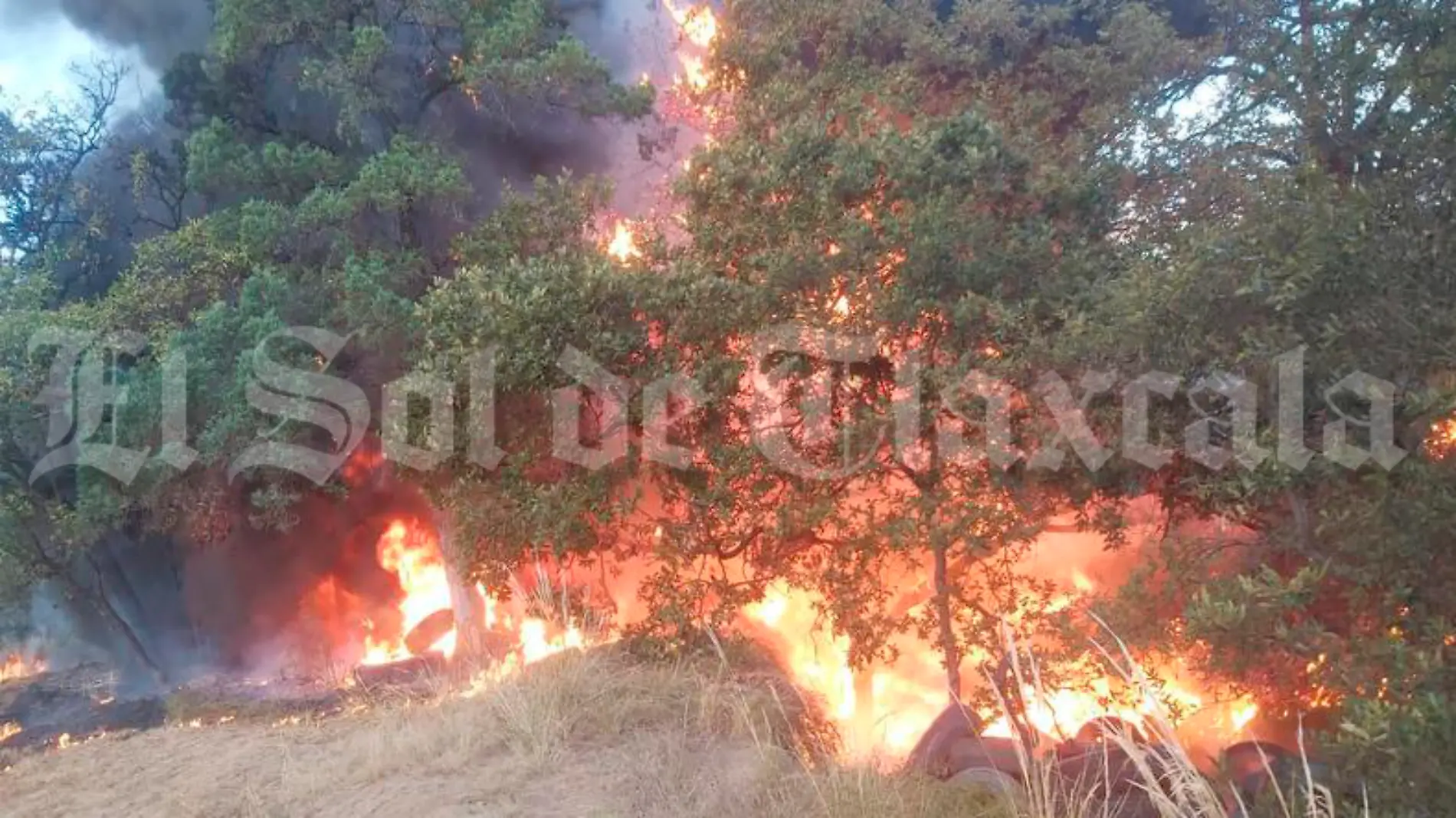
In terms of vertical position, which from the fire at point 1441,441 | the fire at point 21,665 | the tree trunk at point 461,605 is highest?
the fire at point 1441,441

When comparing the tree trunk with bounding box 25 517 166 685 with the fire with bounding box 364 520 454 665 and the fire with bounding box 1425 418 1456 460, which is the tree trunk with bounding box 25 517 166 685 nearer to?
the fire with bounding box 364 520 454 665

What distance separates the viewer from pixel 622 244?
41.8 ft

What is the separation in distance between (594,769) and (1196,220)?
5647mm

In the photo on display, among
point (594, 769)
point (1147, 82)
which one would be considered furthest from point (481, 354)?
point (1147, 82)

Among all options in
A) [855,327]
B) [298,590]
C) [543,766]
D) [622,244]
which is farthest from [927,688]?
[298,590]

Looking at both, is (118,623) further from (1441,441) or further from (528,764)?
(1441,441)

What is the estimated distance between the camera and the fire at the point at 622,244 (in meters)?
8.58

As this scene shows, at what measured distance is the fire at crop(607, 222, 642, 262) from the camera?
858 centimetres

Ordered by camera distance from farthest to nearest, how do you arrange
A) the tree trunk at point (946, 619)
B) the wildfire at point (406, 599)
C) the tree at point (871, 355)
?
the wildfire at point (406, 599)
the tree trunk at point (946, 619)
the tree at point (871, 355)

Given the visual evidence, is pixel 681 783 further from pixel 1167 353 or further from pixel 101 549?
pixel 101 549

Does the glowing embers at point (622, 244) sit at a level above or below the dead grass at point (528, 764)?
above

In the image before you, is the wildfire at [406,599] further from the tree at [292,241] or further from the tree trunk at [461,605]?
the tree at [292,241]

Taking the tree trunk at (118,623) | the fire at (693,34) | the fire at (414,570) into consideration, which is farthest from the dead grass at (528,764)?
the tree trunk at (118,623)

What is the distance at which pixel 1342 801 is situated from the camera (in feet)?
15.0
